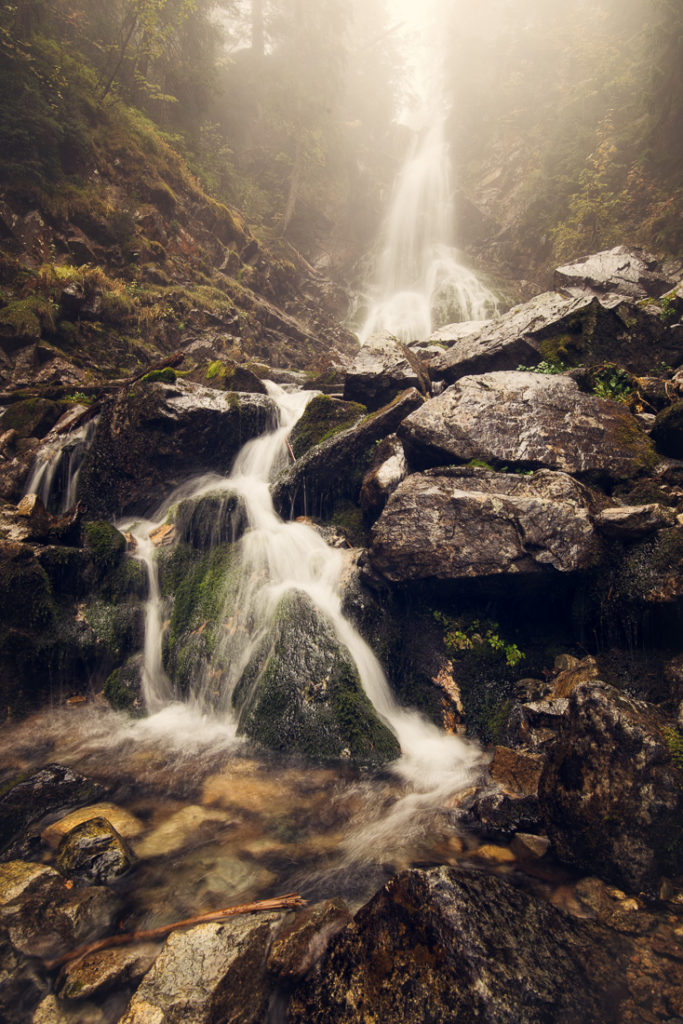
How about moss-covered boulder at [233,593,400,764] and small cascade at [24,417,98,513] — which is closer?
moss-covered boulder at [233,593,400,764]

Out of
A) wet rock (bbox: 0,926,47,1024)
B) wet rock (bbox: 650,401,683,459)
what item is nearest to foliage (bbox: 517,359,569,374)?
wet rock (bbox: 650,401,683,459)

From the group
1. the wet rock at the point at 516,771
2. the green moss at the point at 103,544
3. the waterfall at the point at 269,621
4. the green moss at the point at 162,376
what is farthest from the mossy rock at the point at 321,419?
the wet rock at the point at 516,771

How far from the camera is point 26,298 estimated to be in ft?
39.3

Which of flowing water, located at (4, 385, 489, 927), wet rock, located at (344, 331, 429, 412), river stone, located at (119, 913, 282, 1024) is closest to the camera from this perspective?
river stone, located at (119, 913, 282, 1024)

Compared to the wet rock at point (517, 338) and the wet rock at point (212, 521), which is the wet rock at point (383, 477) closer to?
the wet rock at point (212, 521)

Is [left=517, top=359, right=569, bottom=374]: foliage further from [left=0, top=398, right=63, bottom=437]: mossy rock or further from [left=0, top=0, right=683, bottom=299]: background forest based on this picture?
[left=0, top=0, right=683, bottom=299]: background forest

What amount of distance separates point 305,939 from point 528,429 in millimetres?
6980

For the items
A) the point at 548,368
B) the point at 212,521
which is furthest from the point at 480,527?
the point at 212,521

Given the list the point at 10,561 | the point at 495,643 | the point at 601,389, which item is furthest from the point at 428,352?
the point at 10,561

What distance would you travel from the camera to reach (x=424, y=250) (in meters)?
28.8

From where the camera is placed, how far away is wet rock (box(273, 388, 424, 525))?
9203 millimetres

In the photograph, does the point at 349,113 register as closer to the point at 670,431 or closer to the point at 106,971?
the point at 670,431

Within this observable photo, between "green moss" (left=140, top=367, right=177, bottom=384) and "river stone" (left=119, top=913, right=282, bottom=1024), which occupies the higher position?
"green moss" (left=140, top=367, right=177, bottom=384)

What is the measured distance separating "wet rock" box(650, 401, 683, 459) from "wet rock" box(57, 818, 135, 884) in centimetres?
820
